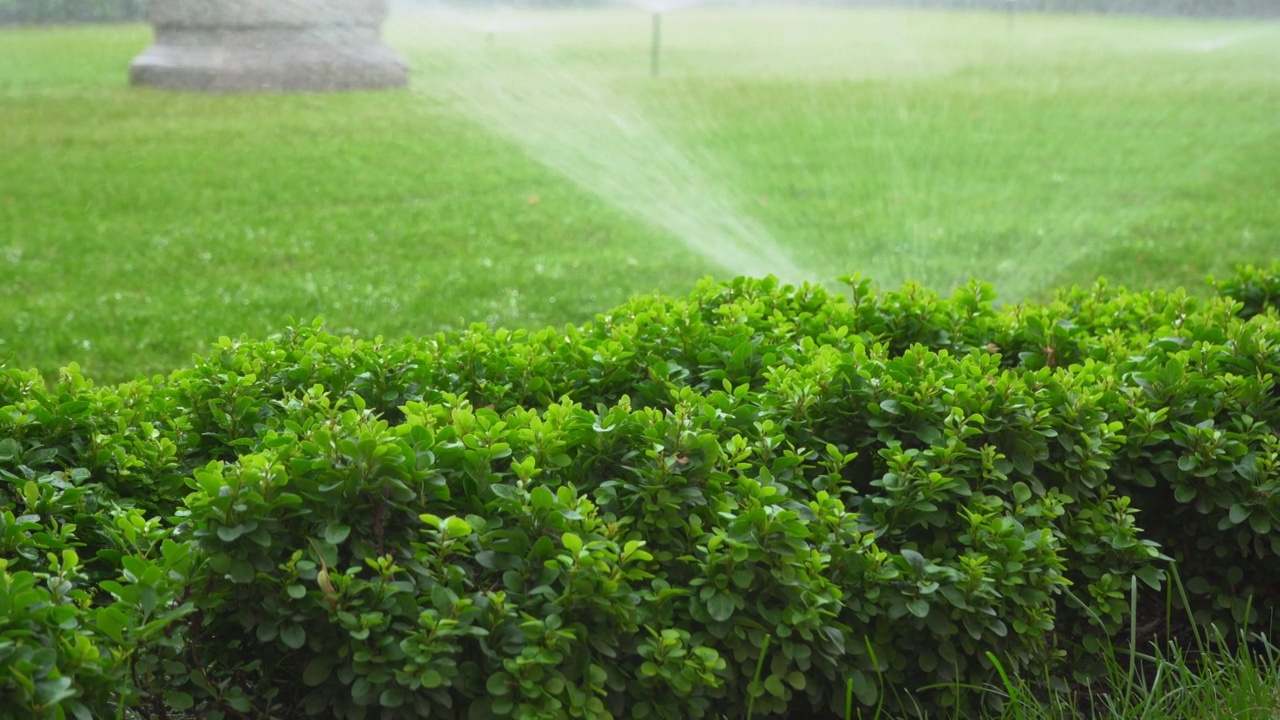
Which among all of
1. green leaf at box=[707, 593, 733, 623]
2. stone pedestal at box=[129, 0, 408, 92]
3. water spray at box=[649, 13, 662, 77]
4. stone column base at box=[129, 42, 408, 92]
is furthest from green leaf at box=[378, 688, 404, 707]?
stone column base at box=[129, 42, 408, 92]

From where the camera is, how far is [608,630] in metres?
2.29

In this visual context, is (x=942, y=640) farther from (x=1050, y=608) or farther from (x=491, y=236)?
(x=491, y=236)

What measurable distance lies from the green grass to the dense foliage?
3384 mm

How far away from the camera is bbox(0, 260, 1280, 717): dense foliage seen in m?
2.18

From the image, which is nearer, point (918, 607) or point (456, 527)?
point (456, 527)

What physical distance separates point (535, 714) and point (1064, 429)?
4.98 ft

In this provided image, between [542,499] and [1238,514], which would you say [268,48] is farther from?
[1238,514]

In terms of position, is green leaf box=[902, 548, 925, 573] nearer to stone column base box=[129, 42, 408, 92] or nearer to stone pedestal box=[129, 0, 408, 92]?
stone pedestal box=[129, 0, 408, 92]

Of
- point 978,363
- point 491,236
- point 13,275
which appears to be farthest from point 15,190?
point 978,363

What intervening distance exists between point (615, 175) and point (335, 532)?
595 cm

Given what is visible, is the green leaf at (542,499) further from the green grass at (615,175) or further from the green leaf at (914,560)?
the green grass at (615,175)

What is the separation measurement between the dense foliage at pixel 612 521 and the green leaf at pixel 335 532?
0.4 inches

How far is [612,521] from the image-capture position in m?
2.40

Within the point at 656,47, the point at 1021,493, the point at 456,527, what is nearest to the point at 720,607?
the point at 456,527
